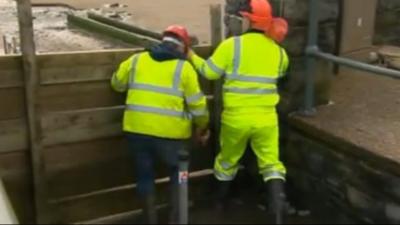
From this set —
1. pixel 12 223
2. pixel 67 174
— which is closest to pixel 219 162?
pixel 67 174

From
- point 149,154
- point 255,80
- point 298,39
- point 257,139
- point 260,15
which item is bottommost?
point 149,154

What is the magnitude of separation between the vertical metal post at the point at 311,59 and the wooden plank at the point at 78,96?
1.58 metres

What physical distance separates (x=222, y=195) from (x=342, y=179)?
1.08 m

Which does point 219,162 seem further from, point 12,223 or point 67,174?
point 12,223

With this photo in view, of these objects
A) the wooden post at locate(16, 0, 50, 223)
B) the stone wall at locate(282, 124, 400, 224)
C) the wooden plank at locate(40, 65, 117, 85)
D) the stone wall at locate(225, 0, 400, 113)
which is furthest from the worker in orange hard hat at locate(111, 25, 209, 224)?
the stone wall at locate(282, 124, 400, 224)

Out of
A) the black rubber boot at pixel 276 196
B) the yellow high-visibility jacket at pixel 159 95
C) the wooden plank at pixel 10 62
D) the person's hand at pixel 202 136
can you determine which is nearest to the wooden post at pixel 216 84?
the person's hand at pixel 202 136

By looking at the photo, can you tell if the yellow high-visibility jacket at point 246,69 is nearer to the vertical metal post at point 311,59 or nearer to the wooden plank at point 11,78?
the vertical metal post at point 311,59

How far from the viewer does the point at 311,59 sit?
4.75 metres

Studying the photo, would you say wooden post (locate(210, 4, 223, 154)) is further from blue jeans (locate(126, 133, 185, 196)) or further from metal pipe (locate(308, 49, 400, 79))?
metal pipe (locate(308, 49, 400, 79))

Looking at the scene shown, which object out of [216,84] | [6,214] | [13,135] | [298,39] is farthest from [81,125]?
[6,214]

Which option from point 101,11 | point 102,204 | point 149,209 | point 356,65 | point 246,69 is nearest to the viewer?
point 356,65

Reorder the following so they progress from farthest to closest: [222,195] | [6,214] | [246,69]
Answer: [222,195], [246,69], [6,214]

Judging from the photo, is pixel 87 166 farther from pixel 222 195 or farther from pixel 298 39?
pixel 298 39

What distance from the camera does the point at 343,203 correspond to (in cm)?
455
